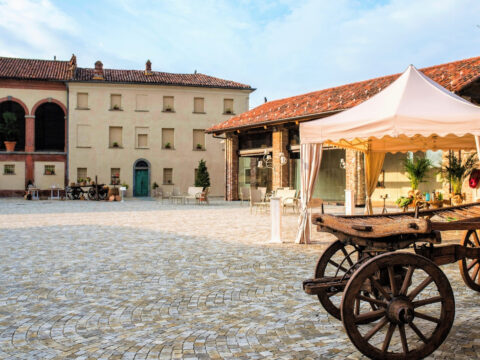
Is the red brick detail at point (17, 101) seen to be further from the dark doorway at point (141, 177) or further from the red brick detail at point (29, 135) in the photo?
the dark doorway at point (141, 177)

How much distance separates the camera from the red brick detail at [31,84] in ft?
110

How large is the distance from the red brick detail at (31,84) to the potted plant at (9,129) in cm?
201

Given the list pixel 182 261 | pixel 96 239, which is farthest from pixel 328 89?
pixel 182 261

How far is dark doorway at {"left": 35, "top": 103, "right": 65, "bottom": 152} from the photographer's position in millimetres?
34969

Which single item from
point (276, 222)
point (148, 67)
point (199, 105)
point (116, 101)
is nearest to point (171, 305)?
point (276, 222)

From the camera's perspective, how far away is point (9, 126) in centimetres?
3328

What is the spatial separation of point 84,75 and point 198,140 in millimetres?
9940

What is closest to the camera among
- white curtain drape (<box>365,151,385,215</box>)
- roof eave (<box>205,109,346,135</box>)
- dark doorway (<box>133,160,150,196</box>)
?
white curtain drape (<box>365,151,385,215</box>)

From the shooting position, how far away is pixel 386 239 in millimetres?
3404

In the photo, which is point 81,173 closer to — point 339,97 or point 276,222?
point 339,97

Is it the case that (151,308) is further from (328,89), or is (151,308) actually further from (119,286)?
(328,89)

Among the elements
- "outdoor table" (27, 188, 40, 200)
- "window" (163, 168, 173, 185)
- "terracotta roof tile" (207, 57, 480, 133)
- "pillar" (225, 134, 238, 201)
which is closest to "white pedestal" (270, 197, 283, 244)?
"terracotta roof tile" (207, 57, 480, 133)

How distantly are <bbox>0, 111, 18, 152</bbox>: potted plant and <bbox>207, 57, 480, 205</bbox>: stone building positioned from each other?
54.6ft

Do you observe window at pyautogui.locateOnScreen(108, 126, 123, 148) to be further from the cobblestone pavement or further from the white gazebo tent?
the white gazebo tent
